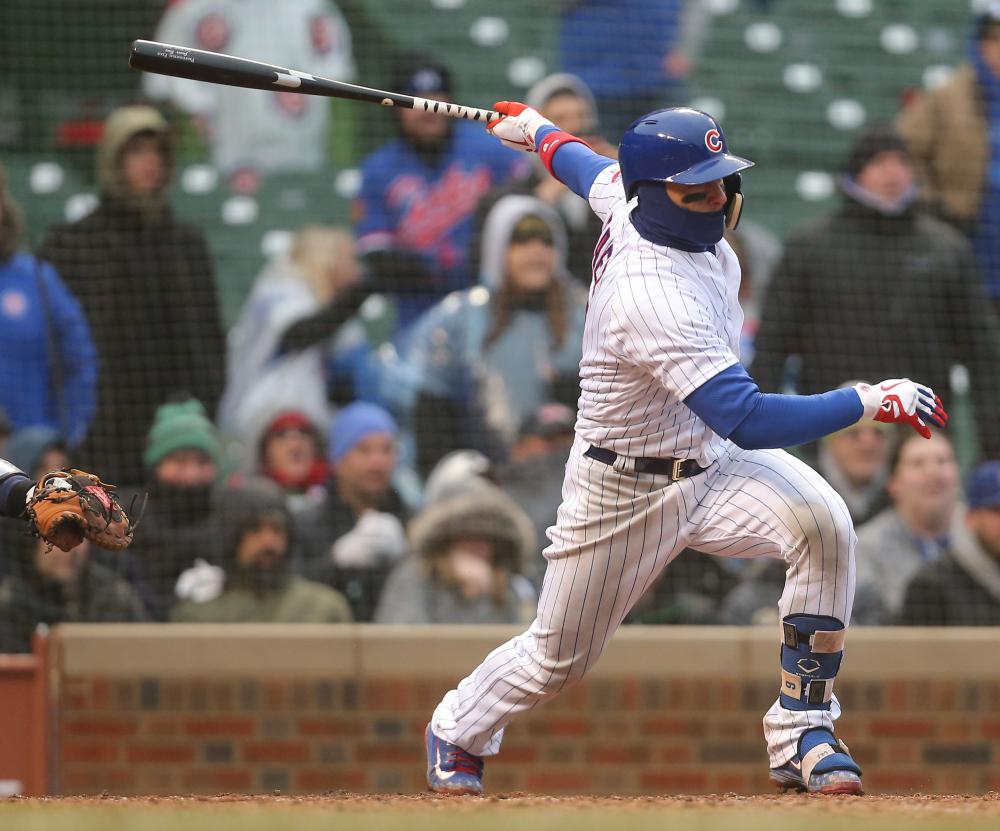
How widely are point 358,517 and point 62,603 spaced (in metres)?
1.19

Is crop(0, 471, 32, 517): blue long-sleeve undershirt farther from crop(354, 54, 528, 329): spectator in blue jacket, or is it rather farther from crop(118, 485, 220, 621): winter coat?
crop(354, 54, 528, 329): spectator in blue jacket

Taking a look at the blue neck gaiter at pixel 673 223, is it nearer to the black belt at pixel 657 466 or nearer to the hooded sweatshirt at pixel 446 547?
the black belt at pixel 657 466

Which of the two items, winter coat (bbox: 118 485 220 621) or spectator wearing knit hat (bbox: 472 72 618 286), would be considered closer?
winter coat (bbox: 118 485 220 621)

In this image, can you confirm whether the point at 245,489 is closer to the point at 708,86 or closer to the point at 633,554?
the point at 633,554

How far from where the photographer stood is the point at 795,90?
27.7ft

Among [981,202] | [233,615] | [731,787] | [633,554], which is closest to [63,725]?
[233,615]

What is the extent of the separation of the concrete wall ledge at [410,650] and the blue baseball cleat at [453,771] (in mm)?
1826

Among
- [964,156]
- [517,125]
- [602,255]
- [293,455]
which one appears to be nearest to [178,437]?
[293,455]

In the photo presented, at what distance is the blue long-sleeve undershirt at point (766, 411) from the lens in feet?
12.5

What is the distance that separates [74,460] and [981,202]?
13.6 ft

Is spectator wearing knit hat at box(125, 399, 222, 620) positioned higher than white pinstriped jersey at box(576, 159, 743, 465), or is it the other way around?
white pinstriped jersey at box(576, 159, 743, 465)

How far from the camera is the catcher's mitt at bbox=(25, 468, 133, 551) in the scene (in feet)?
13.3

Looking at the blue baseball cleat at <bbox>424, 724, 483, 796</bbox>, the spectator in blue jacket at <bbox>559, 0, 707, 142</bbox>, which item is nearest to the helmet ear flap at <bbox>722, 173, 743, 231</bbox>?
the blue baseball cleat at <bbox>424, 724, 483, 796</bbox>

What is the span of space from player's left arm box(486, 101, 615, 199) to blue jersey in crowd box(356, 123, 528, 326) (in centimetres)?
226
